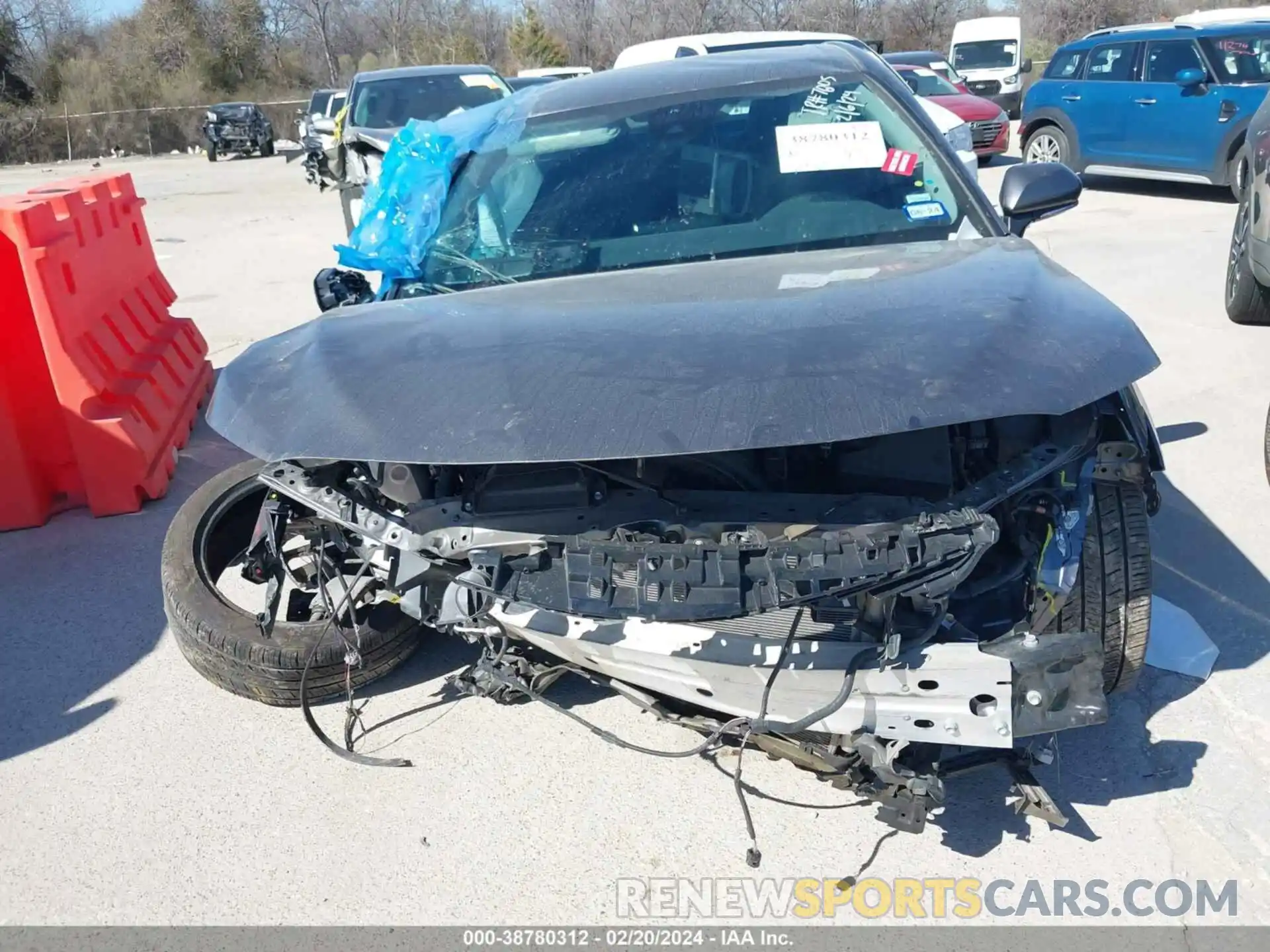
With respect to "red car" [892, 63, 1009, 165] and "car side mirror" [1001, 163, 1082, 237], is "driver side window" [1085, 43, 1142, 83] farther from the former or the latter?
"car side mirror" [1001, 163, 1082, 237]

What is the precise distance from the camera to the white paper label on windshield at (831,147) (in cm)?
335

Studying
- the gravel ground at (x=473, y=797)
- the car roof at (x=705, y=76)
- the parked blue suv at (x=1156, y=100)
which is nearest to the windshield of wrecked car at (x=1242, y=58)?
the parked blue suv at (x=1156, y=100)

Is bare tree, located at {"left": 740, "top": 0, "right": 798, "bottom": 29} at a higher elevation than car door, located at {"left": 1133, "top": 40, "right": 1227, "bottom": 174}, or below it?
higher

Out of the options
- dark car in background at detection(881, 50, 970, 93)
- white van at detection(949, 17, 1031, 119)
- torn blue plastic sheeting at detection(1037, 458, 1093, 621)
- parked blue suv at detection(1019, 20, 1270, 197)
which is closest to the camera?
torn blue plastic sheeting at detection(1037, 458, 1093, 621)

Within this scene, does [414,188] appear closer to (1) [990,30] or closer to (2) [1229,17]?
(2) [1229,17]

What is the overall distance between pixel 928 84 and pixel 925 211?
42.7 feet

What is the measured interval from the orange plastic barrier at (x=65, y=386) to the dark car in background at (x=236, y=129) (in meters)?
24.6

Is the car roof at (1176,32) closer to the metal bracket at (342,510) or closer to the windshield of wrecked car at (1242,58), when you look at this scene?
the windshield of wrecked car at (1242,58)

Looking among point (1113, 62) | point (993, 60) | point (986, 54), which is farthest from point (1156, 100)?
point (986, 54)

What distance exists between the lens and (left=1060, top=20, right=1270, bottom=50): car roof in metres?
10.4

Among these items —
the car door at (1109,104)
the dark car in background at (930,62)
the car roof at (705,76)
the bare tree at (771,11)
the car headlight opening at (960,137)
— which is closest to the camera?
the car roof at (705,76)

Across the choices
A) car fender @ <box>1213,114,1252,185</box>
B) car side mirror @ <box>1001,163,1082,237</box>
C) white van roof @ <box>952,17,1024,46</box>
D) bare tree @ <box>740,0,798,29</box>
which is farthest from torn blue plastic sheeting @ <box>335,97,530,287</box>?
bare tree @ <box>740,0,798,29</box>

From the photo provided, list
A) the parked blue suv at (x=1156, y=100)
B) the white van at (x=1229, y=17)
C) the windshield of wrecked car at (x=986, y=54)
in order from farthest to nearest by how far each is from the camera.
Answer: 1. the windshield of wrecked car at (x=986, y=54)
2. the white van at (x=1229, y=17)
3. the parked blue suv at (x=1156, y=100)

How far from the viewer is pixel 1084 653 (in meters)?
2.15
